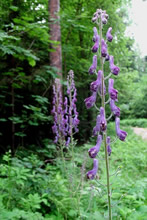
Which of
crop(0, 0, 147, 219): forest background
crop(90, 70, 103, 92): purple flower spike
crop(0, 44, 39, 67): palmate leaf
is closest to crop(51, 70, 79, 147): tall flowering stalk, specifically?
crop(0, 44, 39, 67): palmate leaf

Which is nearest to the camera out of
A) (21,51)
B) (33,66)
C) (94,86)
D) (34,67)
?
(94,86)

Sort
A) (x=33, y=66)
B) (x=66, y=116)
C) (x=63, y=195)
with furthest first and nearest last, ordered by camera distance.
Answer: (x=33, y=66)
(x=66, y=116)
(x=63, y=195)

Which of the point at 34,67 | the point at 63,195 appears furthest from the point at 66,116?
the point at 34,67

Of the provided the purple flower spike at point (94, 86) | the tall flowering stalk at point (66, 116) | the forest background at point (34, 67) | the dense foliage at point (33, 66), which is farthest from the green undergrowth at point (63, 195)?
the dense foliage at point (33, 66)

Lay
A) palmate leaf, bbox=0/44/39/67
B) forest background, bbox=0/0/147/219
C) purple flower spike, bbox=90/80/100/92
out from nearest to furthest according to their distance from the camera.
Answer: purple flower spike, bbox=90/80/100/92, palmate leaf, bbox=0/44/39/67, forest background, bbox=0/0/147/219

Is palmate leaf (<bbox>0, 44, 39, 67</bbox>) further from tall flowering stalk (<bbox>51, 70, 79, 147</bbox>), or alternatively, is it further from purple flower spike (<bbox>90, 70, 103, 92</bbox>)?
purple flower spike (<bbox>90, 70, 103, 92</bbox>)

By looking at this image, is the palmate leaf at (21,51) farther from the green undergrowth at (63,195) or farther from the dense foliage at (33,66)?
the green undergrowth at (63,195)

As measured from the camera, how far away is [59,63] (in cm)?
627

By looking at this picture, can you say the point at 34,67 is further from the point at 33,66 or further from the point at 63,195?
the point at 63,195

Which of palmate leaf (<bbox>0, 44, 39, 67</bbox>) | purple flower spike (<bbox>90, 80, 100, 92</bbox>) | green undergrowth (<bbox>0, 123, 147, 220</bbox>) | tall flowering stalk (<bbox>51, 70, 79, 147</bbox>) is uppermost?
palmate leaf (<bbox>0, 44, 39, 67</bbox>)

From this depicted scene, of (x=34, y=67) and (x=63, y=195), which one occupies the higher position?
(x=34, y=67)

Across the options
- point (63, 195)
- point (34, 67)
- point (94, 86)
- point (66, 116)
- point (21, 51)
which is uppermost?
point (21, 51)

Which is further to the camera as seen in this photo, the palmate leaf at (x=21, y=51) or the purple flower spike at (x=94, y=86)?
the palmate leaf at (x=21, y=51)

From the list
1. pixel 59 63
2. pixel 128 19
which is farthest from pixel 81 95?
pixel 128 19
